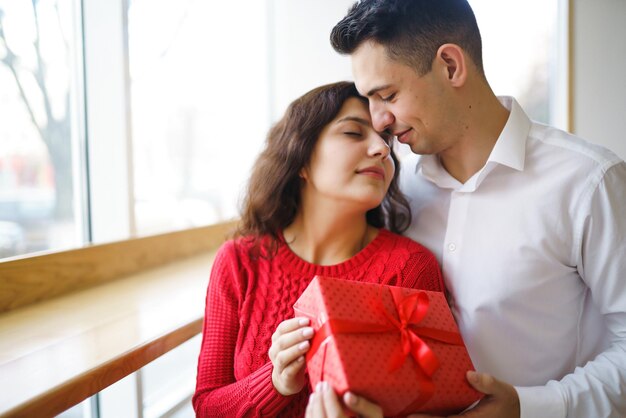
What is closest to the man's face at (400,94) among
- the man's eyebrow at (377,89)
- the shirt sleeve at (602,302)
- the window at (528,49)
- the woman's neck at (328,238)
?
the man's eyebrow at (377,89)

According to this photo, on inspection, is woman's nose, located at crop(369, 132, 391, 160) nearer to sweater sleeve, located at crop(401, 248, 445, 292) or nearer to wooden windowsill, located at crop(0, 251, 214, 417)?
sweater sleeve, located at crop(401, 248, 445, 292)

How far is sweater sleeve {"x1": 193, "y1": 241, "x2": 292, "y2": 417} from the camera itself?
1.10 metres

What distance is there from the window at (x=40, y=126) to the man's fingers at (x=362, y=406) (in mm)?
1086

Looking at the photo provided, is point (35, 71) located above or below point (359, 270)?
above

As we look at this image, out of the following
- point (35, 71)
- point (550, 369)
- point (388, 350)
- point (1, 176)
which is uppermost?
point (35, 71)

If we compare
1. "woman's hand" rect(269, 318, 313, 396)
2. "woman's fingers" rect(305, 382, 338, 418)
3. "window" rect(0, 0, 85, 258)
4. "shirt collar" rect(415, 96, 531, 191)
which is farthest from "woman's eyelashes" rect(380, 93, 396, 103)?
"window" rect(0, 0, 85, 258)

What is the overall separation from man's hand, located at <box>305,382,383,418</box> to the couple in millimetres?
364

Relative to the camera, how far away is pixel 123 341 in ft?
3.77

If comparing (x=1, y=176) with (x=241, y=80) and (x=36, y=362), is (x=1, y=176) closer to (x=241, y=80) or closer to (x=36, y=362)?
(x=36, y=362)

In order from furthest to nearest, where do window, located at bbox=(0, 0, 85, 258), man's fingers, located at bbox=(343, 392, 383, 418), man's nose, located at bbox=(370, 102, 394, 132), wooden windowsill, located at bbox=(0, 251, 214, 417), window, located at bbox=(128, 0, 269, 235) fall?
window, located at bbox=(128, 0, 269, 235), window, located at bbox=(0, 0, 85, 258), man's nose, located at bbox=(370, 102, 394, 132), wooden windowsill, located at bbox=(0, 251, 214, 417), man's fingers, located at bbox=(343, 392, 383, 418)

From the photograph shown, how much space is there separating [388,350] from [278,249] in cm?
54

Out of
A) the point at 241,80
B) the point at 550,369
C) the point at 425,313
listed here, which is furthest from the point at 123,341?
the point at 241,80

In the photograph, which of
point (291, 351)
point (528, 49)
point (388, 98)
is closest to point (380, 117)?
point (388, 98)

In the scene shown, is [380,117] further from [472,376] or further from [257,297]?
[472,376]
